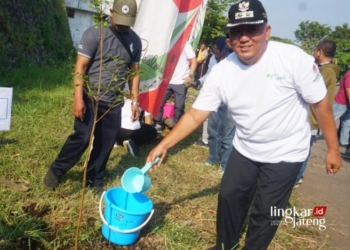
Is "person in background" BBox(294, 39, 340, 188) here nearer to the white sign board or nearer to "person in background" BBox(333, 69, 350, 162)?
"person in background" BBox(333, 69, 350, 162)

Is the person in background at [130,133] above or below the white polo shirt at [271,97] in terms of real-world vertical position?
below

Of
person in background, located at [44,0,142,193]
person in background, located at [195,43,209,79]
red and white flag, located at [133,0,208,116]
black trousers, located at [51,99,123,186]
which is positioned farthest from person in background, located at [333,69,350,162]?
person in background, located at [195,43,209,79]

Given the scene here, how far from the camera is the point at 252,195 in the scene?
283cm

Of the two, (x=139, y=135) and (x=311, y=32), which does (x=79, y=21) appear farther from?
(x=311, y=32)

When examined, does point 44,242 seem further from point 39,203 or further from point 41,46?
point 41,46

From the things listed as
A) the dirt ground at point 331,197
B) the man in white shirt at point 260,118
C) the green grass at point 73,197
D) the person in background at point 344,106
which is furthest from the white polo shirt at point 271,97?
the person in background at point 344,106

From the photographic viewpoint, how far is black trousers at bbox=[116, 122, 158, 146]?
5078 mm

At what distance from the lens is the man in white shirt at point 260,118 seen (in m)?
2.36

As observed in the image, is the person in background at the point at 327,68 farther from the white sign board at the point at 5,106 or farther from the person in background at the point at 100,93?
the white sign board at the point at 5,106

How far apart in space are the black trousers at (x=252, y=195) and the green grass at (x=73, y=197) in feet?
1.27

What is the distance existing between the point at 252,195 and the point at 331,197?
275cm

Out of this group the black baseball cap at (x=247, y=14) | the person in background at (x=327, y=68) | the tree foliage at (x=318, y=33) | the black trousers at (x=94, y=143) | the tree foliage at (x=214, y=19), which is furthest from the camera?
the tree foliage at (x=318, y=33)

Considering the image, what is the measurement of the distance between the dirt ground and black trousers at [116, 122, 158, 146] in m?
2.16

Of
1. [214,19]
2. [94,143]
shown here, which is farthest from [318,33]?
[94,143]
